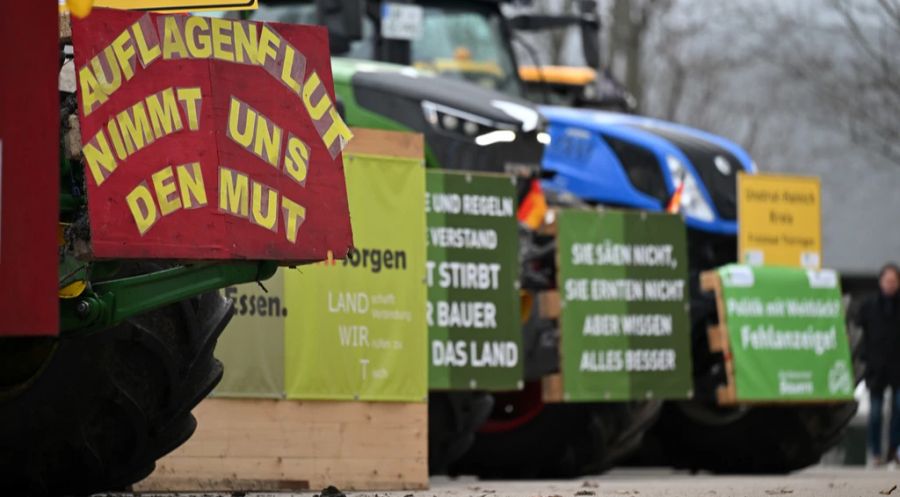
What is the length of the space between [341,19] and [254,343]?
3.33m

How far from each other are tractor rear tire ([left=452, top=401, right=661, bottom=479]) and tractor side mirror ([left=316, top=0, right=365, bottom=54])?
2574 millimetres

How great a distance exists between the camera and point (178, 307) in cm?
870

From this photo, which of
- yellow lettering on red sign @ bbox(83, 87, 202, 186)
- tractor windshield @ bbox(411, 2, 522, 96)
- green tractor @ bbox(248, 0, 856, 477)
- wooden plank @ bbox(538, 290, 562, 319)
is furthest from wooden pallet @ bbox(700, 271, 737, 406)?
yellow lettering on red sign @ bbox(83, 87, 202, 186)

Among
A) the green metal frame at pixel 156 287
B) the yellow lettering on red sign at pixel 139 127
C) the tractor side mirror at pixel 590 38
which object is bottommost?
the green metal frame at pixel 156 287

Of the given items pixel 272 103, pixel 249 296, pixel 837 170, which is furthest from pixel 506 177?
pixel 837 170

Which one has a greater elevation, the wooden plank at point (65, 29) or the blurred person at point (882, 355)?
the wooden plank at point (65, 29)

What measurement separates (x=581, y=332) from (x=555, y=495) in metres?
3.26

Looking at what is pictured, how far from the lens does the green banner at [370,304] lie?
1120 centimetres

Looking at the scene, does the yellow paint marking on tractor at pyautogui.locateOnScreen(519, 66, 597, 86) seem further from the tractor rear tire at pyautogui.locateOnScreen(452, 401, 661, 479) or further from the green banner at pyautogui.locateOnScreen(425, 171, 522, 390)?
the green banner at pyautogui.locateOnScreen(425, 171, 522, 390)

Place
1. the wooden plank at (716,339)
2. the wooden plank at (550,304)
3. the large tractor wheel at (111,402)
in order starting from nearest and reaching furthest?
the large tractor wheel at (111,402) < the wooden plank at (550,304) < the wooden plank at (716,339)

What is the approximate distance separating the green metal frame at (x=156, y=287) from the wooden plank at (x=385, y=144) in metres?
3.94

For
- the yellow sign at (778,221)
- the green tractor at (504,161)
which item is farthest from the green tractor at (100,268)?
the yellow sign at (778,221)

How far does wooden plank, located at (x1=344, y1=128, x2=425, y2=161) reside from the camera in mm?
11578

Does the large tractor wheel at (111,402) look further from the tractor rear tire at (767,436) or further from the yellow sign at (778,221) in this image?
the yellow sign at (778,221)
